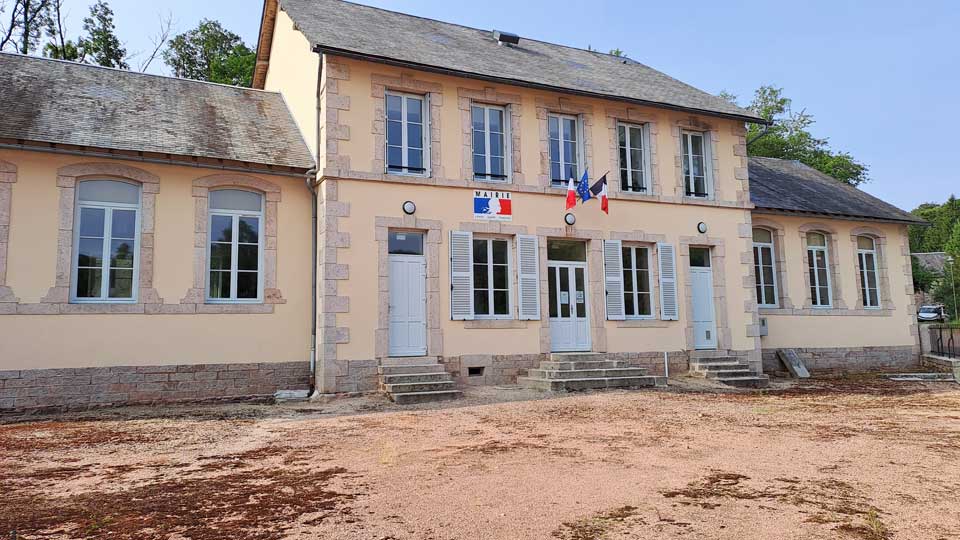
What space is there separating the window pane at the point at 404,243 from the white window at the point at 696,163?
539 cm

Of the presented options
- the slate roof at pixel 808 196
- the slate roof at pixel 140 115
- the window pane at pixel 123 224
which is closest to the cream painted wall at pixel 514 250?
the slate roof at pixel 140 115

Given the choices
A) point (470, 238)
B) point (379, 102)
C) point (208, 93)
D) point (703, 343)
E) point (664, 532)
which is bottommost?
point (664, 532)

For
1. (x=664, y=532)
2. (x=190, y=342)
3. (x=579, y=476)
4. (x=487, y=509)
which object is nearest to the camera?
(x=664, y=532)

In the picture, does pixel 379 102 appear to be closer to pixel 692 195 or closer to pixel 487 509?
pixel 692 195

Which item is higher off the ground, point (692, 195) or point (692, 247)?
point (692, 195)

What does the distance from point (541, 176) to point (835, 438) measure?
6376 mm

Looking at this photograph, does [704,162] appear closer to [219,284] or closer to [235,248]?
[235,248]

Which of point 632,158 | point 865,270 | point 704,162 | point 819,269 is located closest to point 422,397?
point 632,158

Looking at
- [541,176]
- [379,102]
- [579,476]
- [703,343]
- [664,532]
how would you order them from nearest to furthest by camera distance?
1. [664,532]
2. [579,476]
3. [379,102]
4. [541,176]
5. [703,343]

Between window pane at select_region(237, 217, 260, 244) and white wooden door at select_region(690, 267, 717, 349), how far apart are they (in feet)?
25.2

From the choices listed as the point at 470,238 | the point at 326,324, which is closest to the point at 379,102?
the point at 470,238

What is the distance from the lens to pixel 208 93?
38.6ft

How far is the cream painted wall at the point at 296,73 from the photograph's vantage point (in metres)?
10.5

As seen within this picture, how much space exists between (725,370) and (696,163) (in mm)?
3987
